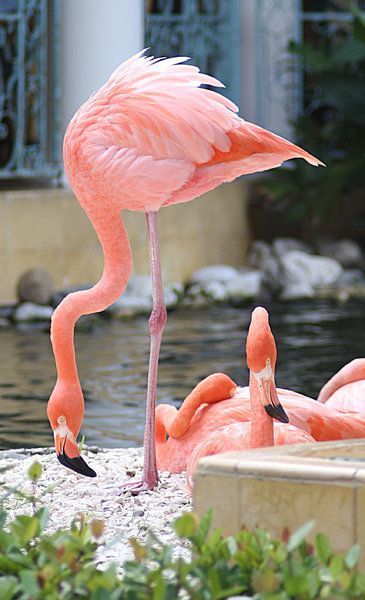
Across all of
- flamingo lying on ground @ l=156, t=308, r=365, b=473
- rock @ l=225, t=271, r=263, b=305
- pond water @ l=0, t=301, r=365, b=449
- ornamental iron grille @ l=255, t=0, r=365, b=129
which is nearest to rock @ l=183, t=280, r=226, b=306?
rock @ l=225, t=271, r=263, b=305

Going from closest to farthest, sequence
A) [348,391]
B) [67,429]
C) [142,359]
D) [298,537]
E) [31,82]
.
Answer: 1. [298,537]
2. [67,429]
3. [348,391]
4. [142,359]
5. [31,82]

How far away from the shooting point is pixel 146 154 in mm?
4566

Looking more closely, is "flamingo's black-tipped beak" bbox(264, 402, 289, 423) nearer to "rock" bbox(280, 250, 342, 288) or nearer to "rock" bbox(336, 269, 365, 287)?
"rock" bbox(280, 250, 342, 288)

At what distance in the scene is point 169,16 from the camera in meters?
12.6

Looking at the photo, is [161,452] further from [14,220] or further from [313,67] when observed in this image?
[313,67]

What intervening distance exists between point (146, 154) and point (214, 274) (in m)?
7.16

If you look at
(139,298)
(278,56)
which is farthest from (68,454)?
(278,56)

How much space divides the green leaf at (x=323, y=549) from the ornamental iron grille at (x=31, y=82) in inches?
322

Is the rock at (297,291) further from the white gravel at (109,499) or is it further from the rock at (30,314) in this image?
the white gravel at (109,499)

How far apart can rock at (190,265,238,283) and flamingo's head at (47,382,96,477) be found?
289 inches

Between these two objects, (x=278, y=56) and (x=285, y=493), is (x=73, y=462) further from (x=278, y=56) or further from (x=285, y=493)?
(x=278, y=56)

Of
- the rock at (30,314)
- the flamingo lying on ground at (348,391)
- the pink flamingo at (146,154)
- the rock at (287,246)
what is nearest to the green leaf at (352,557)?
the pink flamingo at (146,154)

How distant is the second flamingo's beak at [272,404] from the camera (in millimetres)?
4035

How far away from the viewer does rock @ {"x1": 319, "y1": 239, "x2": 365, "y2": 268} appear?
1278 centimetres
